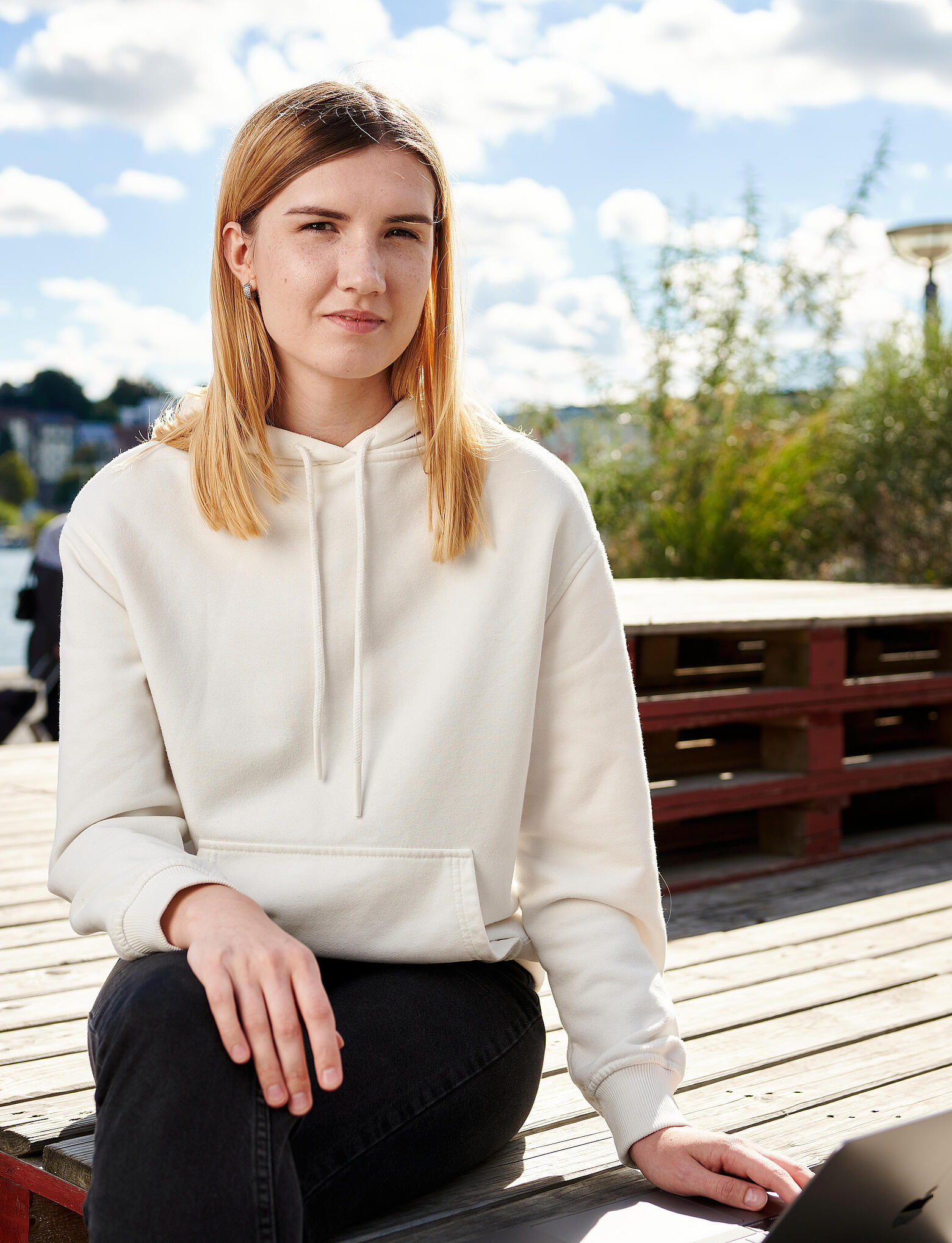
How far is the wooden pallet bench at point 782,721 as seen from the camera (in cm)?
326

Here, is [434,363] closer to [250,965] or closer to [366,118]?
[366,118]

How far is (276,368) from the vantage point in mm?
1532

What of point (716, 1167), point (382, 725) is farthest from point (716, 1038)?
point (382, 725)

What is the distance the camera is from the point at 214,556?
56.9 inches

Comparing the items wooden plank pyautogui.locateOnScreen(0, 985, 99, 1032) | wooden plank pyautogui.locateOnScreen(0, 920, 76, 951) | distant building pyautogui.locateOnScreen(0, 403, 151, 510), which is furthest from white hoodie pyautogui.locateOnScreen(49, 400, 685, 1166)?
distant building pyautogui.locateOnScreen(0, 403, 151, 510)

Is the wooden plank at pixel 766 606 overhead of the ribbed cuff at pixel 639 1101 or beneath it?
overhead

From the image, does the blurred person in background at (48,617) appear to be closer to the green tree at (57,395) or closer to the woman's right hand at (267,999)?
the woman's right hand at (267,999)

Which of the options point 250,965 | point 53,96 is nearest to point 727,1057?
point 250,965

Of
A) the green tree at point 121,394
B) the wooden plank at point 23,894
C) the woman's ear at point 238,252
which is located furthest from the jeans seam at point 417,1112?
the green tree at point 121,394

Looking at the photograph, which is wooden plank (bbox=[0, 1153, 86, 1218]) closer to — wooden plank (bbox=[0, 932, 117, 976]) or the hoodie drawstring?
the hoodie drawstring

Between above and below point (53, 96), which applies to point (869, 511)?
below

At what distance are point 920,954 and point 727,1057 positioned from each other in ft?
2.56

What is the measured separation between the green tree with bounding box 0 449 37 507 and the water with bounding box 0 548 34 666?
4.05 feet

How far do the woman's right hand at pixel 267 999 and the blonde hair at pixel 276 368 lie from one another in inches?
18.0
